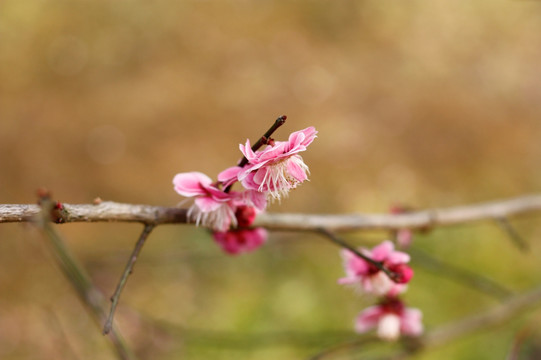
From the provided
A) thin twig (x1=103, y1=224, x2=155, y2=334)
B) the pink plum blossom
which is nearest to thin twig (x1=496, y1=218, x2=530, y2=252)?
the pink plum blossom

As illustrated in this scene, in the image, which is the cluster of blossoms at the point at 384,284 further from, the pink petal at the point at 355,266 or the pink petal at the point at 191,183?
the pink petal at the point at 191,183

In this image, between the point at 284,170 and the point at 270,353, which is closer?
the point at 284,170

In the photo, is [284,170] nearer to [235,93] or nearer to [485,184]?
[485,184]

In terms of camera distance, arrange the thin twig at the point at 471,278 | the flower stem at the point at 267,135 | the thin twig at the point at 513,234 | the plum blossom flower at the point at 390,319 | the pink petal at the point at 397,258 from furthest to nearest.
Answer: the thin twig at the point at 471,278 < the thin twig at the point at 513,234 < the plum blossom flower at the point at 390,319 < the pink petal at the point at 397,258 < the flower stem at the point at 267,135

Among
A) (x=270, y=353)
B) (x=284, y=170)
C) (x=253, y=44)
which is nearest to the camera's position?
(x=284, y=170)

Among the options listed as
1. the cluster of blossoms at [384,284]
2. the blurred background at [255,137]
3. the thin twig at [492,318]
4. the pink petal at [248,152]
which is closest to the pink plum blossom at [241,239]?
the cluster of blossoms at [384,284]

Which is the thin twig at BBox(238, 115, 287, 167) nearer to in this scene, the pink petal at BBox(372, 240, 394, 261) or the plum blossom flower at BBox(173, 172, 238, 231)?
the plum blossom flower at BBox(173, 172, 238, 231)

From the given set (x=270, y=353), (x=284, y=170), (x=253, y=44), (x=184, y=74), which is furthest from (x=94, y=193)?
(x=284, y=170)
